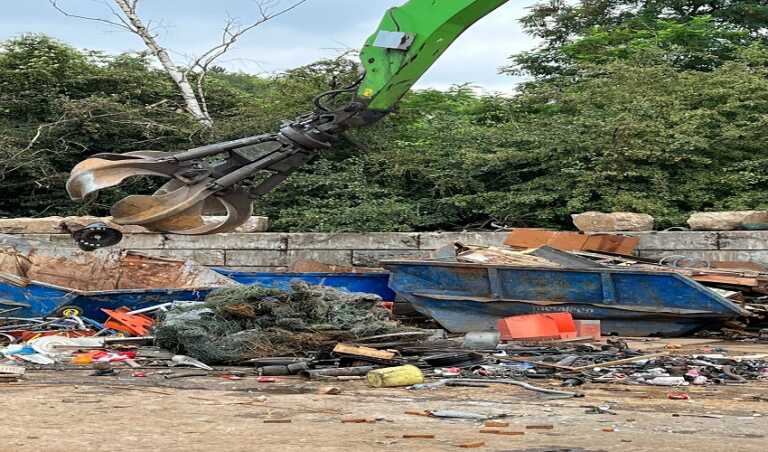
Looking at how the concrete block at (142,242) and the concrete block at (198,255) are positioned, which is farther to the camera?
the concrete block at (142,242)

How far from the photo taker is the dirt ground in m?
5.23

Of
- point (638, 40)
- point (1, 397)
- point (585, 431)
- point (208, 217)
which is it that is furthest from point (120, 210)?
point (638, 40)

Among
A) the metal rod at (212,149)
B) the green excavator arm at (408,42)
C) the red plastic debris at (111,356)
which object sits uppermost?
the green excavator arm at (408,42)

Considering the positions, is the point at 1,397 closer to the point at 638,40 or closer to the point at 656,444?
the point at 656,444

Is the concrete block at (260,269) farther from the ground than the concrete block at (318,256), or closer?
closer

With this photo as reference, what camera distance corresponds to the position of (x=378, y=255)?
15.3 metres

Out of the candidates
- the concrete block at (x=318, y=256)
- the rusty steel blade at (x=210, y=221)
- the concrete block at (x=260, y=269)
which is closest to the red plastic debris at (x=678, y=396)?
the rusty steel blade at (x=210, y=221)

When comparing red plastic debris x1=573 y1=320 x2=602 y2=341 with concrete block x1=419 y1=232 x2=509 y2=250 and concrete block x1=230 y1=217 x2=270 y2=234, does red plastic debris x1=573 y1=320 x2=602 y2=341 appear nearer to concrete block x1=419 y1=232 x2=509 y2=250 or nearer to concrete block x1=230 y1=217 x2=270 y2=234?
concrete block x1=419 y1=232 x2=509 y2=250

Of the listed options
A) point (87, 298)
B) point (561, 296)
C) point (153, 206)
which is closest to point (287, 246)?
point (87, 298)

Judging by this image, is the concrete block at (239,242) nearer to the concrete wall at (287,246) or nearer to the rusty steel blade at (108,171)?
the concrete wall at (287,246)

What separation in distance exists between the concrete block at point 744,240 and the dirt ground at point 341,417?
19.4ft

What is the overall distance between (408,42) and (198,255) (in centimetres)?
922

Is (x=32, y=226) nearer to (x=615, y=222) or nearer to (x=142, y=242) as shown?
(x=142, y=242)

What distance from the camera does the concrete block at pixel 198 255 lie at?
15.6 m
